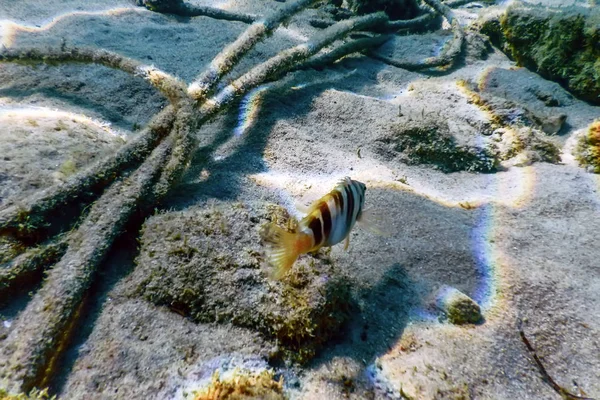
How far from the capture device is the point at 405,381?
1625mm

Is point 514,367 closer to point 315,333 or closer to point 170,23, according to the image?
point 315,333

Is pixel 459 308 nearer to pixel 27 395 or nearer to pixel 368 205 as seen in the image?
pixel 368 205

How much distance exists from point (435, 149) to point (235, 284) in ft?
8.21

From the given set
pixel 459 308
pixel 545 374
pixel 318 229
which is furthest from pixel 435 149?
pixel 318 229

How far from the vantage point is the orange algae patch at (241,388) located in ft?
4.60

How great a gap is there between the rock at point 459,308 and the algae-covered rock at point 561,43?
402 cm

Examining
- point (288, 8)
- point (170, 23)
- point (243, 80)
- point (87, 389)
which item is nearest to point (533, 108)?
point (288, 8)

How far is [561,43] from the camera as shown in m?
4.37

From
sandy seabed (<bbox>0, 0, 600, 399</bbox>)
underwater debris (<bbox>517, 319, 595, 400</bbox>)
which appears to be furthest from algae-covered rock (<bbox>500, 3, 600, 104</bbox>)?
underwater debris (<bbox>517, 319, 595, 400</bbox>)

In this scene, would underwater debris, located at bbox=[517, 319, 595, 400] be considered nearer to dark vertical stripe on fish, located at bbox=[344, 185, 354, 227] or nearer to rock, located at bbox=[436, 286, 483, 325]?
rock, located at bbox=[436, 286, 483, 325]

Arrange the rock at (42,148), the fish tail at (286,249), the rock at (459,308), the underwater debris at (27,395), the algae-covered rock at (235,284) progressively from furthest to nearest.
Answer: the rock at (42,148), the rock at (459,308), the algae-covered rock at (235,284), the fish tail at (286,249), the underwater debris at (27,395)

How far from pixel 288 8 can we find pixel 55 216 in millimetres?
3578

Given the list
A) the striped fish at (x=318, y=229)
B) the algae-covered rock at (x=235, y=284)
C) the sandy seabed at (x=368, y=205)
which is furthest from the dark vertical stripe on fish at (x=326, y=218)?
the sandy seabed at (x=368, y=205)

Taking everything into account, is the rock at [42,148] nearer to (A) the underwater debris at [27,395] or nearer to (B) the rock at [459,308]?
(A) the underwater debris at [27,395]
